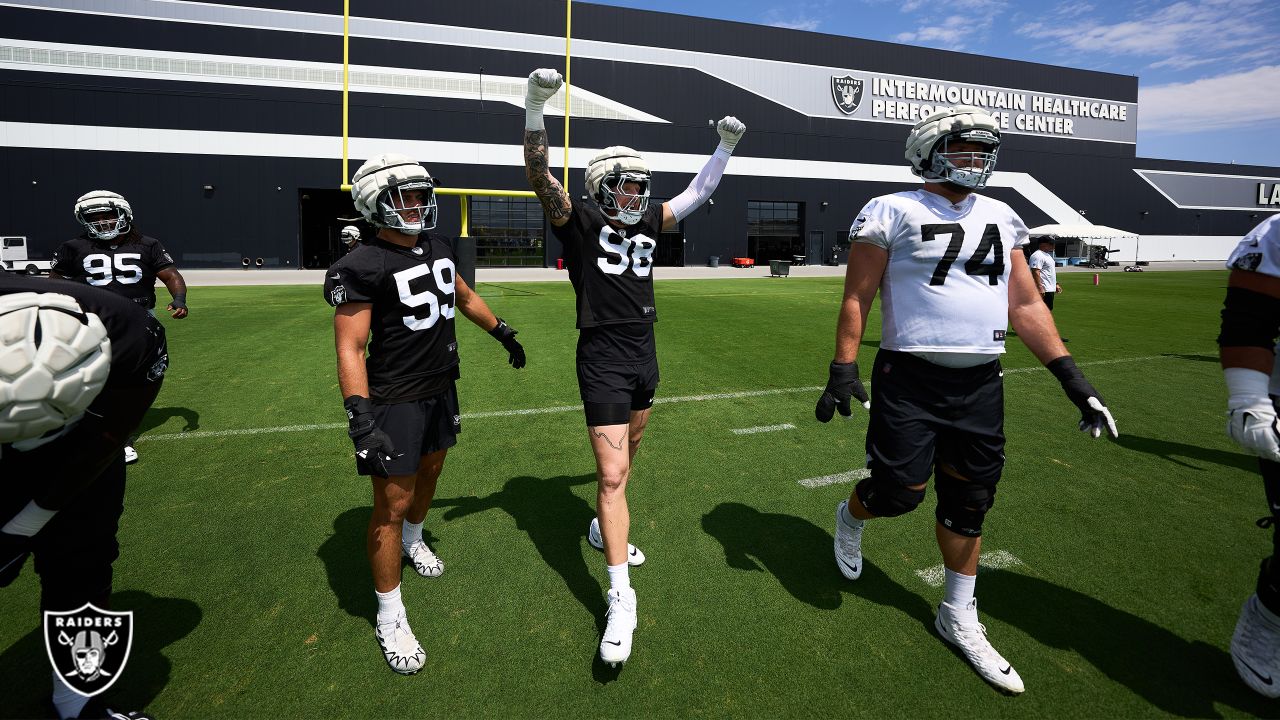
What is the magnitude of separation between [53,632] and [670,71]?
39896 millimetres

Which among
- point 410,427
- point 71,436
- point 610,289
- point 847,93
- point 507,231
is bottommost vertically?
point 410,427

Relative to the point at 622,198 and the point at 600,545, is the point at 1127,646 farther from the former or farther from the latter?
the point at 622,198

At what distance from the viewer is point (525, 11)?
1382 inches

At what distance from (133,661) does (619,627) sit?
2052 mm

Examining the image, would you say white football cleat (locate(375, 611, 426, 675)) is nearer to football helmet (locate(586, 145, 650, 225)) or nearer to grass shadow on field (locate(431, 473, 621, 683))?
grass shadow on field (locate(431, 473, 621, 683))

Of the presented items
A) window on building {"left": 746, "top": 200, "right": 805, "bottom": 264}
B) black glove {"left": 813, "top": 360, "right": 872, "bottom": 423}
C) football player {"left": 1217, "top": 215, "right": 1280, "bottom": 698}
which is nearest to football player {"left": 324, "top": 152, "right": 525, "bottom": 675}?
black glove {"left": 813, "top": 360, "right": 872, "bottom": 423}

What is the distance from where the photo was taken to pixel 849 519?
10.8 feet

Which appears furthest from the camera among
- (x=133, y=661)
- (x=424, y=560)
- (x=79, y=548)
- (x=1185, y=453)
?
(x=1185, y=453)

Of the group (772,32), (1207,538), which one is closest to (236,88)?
(772,32)

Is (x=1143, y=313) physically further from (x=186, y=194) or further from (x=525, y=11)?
(x=186, y=194)

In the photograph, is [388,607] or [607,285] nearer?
[388,607]

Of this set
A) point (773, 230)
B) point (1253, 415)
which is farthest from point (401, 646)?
point (773, 230)

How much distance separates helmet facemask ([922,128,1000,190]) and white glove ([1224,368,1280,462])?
1.19 metres

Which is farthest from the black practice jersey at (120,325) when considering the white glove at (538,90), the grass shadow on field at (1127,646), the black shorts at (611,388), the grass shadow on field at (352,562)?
the grass shadow on field at (1127,646)
